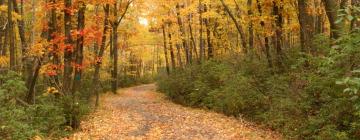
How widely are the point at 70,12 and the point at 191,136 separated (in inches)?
226

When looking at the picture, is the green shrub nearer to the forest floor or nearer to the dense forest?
the dense forest

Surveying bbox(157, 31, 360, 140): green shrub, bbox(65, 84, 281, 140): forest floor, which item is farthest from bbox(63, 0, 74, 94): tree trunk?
bbox(157, 31, 360, 140): green shrub

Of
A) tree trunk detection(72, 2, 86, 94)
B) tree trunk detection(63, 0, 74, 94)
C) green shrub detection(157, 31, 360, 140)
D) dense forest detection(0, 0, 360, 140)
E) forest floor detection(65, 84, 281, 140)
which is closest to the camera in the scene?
green shrub detection(157, 31, 360, 140)

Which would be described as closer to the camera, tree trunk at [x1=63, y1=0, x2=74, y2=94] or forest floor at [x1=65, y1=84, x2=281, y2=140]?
forest floor at [x1=65, y1=84, x2=281, y2=140]

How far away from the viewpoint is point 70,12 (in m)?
12.2

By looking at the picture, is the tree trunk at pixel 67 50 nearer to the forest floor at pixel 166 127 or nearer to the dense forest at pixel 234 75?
the dense forest at pixel 234 75

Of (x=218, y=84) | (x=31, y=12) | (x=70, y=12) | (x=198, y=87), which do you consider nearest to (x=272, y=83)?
(x=218, y=84)

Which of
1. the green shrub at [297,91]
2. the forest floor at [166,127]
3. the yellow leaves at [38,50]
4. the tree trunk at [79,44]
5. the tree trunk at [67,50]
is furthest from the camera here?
the tree trunk at [79,44]

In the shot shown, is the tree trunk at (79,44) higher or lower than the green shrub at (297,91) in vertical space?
higher

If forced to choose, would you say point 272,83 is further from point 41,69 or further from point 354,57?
point 41,69

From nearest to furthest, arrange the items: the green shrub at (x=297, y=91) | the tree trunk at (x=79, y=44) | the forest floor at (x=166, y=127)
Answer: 1. the green shrub at (x=297, y=91)
2. the forest floor at (x=166, y=127)
3. the tree trunk at (x=79, y=44)

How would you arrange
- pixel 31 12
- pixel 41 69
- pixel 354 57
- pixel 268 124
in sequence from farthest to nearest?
pixel 31 12
pixel 41 69
pixel 268 124
pixel 354 57

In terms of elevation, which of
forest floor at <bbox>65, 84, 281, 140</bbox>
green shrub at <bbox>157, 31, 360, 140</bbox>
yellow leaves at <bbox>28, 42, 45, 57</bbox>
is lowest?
forest floor at <bbox>65, 84, 281, 140</bbox>

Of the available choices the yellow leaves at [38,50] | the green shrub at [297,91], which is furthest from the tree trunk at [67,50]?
the green shrub at [297,91]
